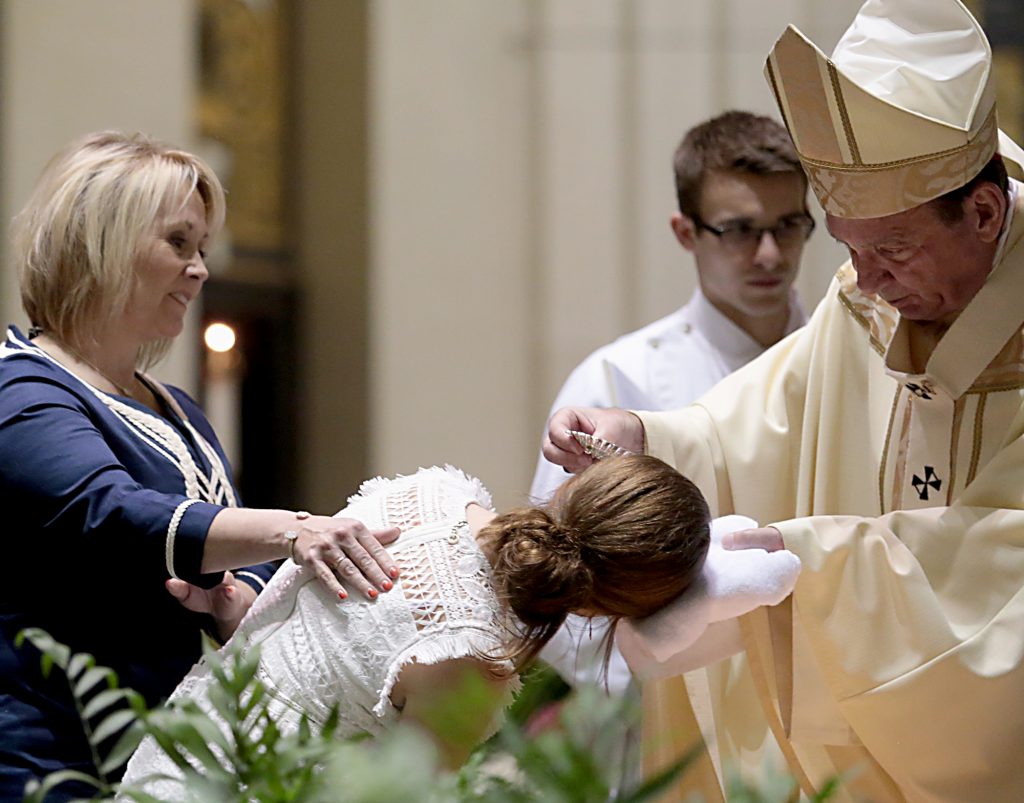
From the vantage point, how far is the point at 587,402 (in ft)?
13.5

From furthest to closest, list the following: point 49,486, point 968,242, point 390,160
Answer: point 390,160 < point 968,242 < point 49,486

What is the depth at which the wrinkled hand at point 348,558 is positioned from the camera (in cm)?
220

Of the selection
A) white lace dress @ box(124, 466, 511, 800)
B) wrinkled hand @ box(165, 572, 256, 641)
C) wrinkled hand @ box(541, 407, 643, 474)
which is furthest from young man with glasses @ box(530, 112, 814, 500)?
white lace dress @ box(124, 466, 511, 800)

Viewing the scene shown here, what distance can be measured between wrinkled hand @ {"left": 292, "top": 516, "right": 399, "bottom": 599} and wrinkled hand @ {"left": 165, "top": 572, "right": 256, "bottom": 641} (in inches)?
13.6

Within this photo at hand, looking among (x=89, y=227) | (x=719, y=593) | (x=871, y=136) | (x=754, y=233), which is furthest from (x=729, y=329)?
(x=89, y=227)

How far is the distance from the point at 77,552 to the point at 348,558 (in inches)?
19.3

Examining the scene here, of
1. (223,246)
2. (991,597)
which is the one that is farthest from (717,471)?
(223,246)

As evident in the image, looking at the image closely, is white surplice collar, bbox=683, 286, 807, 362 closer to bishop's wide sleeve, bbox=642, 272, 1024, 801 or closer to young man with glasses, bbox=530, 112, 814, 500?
young man with glasses, bbox=530, 112, 814, 500

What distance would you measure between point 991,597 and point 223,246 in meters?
4.98

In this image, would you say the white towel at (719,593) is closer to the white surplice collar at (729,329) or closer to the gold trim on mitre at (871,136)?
the gold trim on mitre at (871,136)

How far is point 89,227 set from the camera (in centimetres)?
261

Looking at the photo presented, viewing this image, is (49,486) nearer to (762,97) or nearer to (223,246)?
(223,246)

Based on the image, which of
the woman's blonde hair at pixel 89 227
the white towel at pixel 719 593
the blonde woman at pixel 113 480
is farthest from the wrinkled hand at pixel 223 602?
the white towel at pixel 719 593

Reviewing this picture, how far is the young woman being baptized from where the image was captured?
216cm
